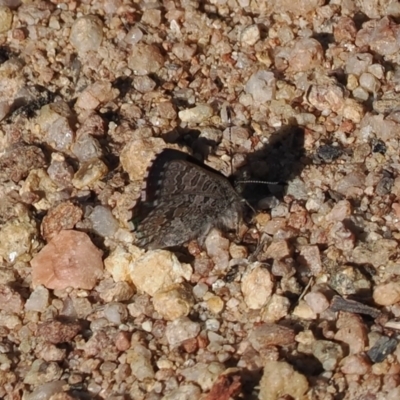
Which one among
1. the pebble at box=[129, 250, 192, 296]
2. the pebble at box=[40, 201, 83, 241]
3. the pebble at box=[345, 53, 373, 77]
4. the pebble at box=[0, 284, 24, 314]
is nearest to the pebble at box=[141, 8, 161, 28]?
the pebble at box=[345, 53, 373, 77]

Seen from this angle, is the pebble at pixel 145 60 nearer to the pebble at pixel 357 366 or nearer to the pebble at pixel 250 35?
the pebble at pixel 250 35

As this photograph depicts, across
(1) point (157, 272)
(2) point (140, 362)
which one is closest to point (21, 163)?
(1) point (157, 272)

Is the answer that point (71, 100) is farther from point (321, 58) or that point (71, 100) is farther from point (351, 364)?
point (351, 364)

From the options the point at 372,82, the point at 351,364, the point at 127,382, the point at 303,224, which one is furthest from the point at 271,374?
the point at 372,82

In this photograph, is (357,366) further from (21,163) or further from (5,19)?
(5,19)

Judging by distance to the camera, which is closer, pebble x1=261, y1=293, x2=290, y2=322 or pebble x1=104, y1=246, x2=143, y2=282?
pebble x1=261, y1=293, x2=290, y2=322

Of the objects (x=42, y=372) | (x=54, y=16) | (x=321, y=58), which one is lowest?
(x=42, y=372)

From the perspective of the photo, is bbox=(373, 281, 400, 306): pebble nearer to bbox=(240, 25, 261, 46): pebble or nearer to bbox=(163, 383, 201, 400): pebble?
bbox=(163, 383, 201, 400): pebble

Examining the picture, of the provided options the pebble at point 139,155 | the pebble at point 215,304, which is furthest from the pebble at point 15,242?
the pebble at point 215,304
